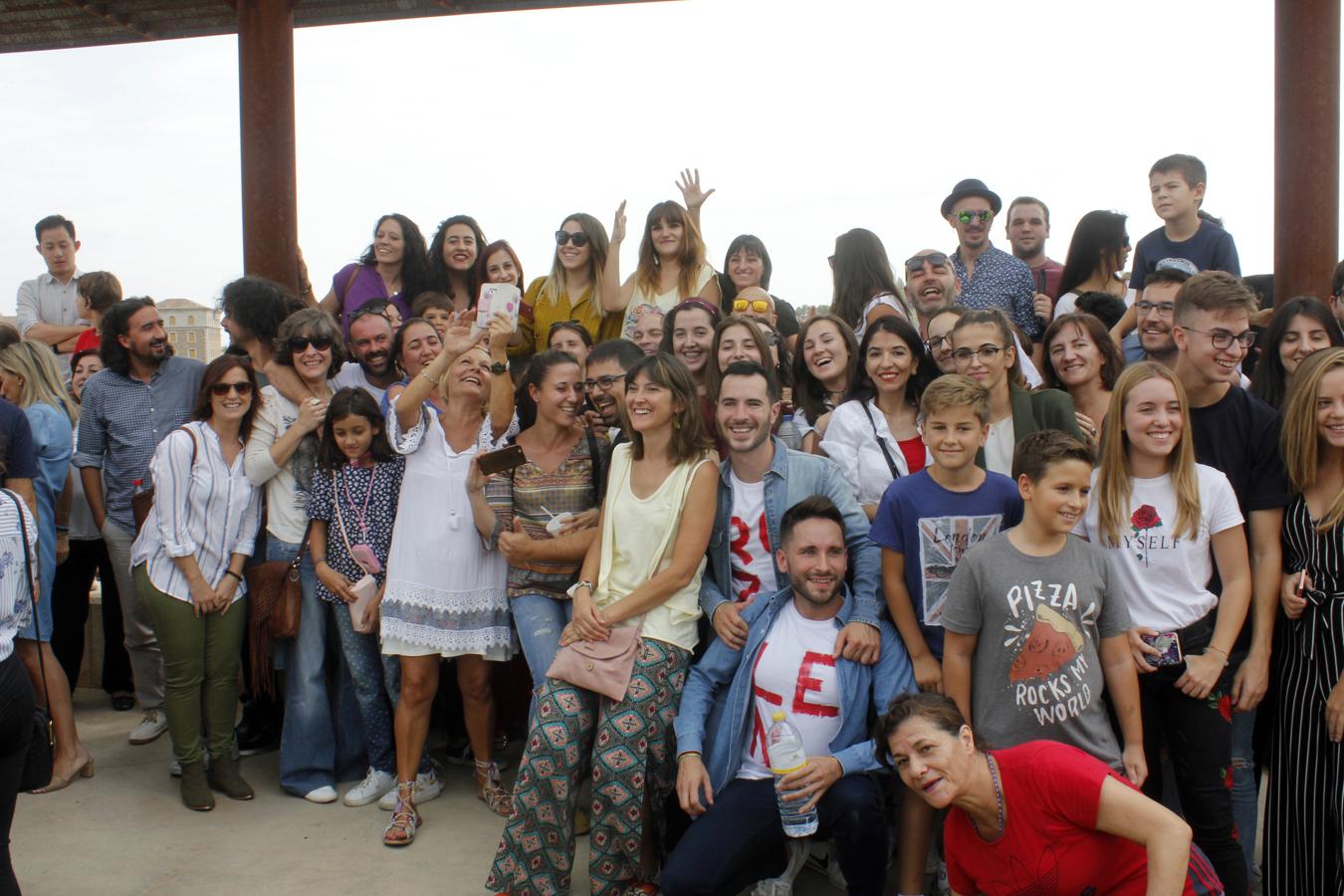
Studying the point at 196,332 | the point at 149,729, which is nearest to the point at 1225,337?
the point at 149,729

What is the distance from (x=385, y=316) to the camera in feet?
16.5

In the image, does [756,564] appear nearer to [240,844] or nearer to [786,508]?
[786,508]

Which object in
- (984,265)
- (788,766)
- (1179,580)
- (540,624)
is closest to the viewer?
(788,766)

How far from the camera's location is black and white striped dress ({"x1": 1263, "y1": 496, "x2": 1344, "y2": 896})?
3.18 meters

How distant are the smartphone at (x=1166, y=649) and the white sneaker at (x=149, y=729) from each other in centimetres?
442

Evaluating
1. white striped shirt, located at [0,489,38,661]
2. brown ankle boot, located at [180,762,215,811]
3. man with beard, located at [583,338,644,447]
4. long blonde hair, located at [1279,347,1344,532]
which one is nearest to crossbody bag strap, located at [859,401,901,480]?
man with beard, located at [583,338,644,447]

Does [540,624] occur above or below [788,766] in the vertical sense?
above

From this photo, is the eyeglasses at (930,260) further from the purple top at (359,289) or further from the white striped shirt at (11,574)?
the white striped shirt at (11,574)

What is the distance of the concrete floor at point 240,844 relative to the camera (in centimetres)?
382

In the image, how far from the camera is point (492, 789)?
4.40 meters

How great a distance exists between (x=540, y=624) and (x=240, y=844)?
4.80ft

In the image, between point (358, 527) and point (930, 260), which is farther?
point (930, 260)

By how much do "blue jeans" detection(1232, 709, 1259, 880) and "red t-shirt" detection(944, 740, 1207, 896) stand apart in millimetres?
1081

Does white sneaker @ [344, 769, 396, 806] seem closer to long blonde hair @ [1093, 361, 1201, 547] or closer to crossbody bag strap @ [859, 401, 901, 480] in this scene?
crossbody bag strap @ [859, 401, 901, 480]
